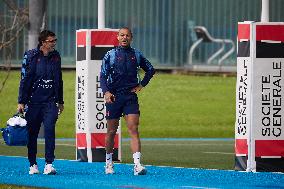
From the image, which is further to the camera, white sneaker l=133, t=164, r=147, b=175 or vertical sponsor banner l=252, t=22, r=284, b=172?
vertical sponsor banner l=252, t=22, r=284, b=172

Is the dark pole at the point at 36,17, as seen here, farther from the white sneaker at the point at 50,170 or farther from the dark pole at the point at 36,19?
the white sneaker at the point at 50,170

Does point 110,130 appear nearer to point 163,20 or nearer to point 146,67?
point 146,67

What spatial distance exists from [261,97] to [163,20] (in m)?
28.9

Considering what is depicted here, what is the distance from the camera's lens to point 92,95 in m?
22.8

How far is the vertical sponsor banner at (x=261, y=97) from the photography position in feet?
66.4

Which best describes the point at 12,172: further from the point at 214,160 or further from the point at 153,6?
the point at 153,6

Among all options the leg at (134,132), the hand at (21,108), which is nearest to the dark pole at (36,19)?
the hand at (21,108)

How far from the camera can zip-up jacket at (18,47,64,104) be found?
19.8 m

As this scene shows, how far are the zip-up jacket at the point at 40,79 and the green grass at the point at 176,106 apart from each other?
13.6m

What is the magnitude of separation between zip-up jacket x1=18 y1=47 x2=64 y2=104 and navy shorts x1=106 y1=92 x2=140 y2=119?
2.43 feet

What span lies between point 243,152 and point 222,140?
36.1 ft

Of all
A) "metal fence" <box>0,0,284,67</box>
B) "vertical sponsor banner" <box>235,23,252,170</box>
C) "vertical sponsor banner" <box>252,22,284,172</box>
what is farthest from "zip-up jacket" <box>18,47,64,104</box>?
"metal fence" <box>0,0,284,67</box>

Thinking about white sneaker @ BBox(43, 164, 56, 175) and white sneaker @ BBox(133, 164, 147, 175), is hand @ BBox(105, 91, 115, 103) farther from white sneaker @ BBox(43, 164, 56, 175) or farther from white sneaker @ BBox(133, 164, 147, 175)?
white sneaker @ BBox(43, 164, 56, 175)

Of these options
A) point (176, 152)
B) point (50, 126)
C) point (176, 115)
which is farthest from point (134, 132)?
point (176, 115)
